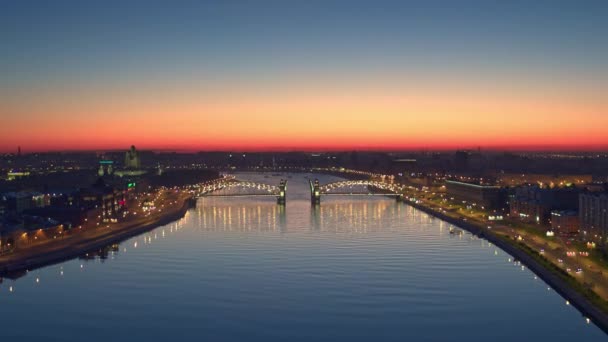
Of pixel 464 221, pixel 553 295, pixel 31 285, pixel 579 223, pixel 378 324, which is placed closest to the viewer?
pixel 378 324

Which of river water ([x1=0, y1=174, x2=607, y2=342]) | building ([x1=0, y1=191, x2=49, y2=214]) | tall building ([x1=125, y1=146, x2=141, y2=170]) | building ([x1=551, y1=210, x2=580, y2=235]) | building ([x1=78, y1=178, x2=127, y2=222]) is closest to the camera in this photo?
river water ([x1=0, y1=174, x2=607, y2=342])

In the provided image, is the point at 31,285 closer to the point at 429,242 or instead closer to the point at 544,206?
the point at 429,242

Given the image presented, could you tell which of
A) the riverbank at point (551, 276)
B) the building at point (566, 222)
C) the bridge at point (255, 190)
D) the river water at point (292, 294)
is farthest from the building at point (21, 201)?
the building at point (566, 222)

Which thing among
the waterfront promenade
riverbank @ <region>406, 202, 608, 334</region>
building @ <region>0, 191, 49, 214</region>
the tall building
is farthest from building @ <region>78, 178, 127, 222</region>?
the tall building

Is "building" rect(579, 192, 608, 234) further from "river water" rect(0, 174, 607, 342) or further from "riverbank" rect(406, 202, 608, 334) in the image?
"river water" rect(0, 174, 607, 342)

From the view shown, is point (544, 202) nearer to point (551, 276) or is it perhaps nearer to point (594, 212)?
point (594, 212)

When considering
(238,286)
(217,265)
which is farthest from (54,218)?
(238,286)
